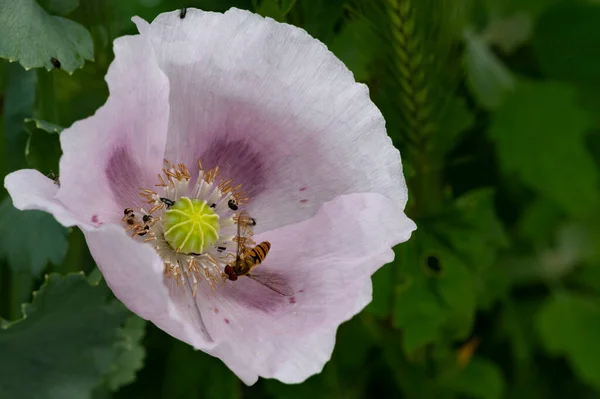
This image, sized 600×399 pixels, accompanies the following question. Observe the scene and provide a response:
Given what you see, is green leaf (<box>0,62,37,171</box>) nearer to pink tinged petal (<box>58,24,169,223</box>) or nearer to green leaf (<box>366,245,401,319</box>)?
pink tinged petal (<box>58,24,169,223</box>)

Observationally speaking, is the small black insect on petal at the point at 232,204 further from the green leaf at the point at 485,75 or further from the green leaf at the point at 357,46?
the green leaf at the point at 485,75

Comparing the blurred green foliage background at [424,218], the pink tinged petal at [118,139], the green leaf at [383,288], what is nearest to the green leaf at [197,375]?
the blurred green foliage background at [424,218]

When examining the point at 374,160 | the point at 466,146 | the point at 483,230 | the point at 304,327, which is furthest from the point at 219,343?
the point at 466,146

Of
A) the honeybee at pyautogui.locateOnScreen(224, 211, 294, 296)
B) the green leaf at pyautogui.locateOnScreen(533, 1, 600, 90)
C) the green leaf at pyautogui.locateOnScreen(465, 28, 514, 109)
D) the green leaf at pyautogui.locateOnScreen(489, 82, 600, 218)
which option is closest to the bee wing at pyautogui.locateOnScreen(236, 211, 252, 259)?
the honeybee at pyautogui.locateOnScreen(224, 211, 294, 296)

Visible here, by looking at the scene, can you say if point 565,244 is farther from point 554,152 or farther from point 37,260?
point 37,260

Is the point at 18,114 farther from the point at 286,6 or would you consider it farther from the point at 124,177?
the point at 286,6
